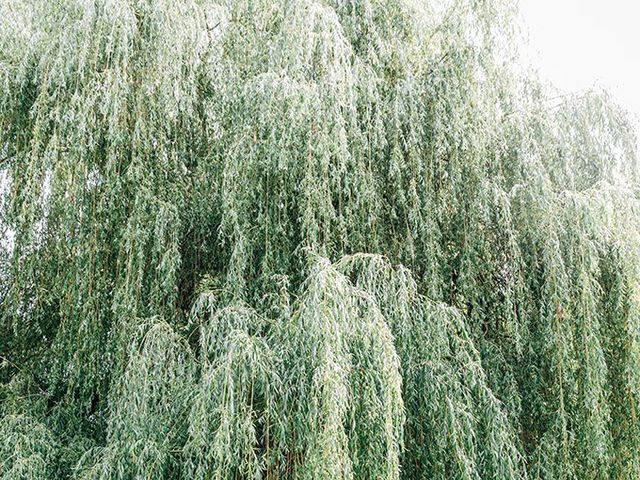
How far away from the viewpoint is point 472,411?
3422mm

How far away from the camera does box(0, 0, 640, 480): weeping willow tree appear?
329cm

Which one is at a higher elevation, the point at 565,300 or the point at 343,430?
the point at 565,300

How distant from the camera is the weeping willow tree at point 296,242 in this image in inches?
129

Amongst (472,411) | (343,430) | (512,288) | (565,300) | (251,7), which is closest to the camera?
(343,430)

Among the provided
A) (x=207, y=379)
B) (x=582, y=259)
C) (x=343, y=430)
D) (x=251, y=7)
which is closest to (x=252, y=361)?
(x=207, y=379)

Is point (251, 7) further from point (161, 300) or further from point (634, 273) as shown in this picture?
point (634, 273)

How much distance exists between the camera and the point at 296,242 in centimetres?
405

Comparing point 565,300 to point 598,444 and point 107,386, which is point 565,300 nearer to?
point 598,444

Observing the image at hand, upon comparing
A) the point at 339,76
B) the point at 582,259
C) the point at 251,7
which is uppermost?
the point at 251,7

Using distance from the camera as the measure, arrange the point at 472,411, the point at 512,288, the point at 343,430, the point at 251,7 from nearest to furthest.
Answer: the point at 343,430
the point at 472,411
the point at 512,288
the point at 251,7

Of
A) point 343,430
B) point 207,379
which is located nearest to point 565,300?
point 343,430

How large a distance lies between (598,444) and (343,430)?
5.21 feet

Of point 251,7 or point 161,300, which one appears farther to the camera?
point 251,7

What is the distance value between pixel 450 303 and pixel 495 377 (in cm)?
53
